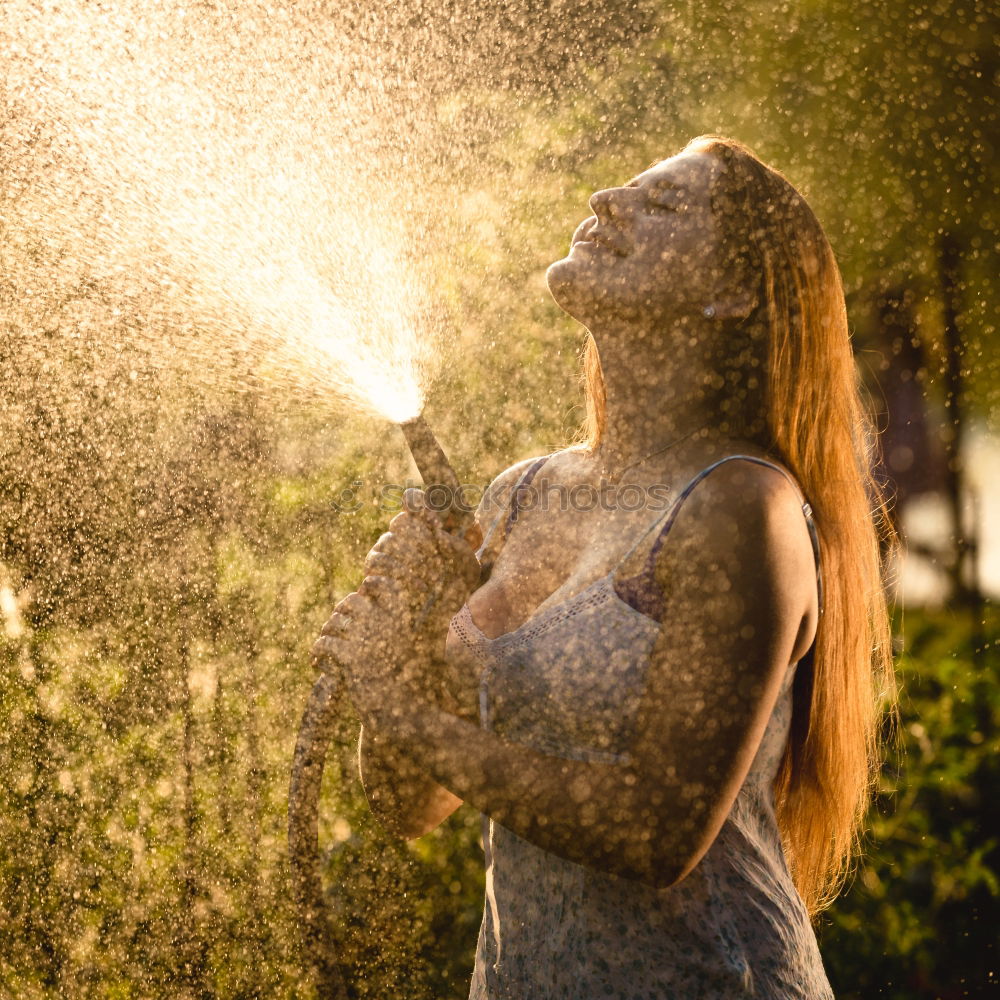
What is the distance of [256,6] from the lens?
4.25 meters

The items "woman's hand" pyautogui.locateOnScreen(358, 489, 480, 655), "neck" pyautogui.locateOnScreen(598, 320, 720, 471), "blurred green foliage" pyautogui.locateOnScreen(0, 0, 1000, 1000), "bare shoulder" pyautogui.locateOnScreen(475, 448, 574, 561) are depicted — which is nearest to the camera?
"woman's hand" pyautogui.locateOnScreen(358, 489, 480, 655)

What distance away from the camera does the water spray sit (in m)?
1.80

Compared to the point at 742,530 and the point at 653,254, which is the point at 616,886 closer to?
the point at 742,530

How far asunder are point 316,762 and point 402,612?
0.34 metres

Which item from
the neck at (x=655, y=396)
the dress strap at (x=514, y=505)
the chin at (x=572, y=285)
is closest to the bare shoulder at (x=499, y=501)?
the dress strap at (x=514, y=505)

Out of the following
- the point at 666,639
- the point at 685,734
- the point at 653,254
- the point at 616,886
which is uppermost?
the point at 653,254

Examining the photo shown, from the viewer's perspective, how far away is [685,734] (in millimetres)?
1524

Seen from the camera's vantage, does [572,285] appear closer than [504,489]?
Yes

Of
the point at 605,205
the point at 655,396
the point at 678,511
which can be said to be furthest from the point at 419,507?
the point at 605,205

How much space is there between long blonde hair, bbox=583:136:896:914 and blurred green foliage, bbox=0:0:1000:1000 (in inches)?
→ 102

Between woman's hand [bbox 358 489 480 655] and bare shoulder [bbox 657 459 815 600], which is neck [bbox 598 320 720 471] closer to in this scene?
bare shoulder [bbox 657 459 815 600]

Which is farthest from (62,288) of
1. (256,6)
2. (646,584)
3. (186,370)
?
(646,584)

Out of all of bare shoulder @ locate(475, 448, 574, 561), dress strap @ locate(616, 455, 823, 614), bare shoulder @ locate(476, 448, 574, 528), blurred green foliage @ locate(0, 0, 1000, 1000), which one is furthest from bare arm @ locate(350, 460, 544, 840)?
blurred green foliage @ locate(0, 0, 1000, 1000)

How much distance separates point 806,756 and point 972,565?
338 cm
